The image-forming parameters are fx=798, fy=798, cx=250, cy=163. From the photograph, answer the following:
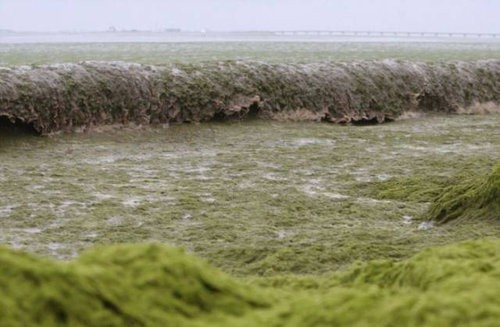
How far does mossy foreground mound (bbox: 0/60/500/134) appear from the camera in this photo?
12047 millimetres

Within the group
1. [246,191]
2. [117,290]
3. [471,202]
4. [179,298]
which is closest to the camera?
[117,290]

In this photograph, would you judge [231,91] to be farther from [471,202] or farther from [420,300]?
[420,300]

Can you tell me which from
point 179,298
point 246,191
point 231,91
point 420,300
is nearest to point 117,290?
point 179,298

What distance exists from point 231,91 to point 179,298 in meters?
11.5

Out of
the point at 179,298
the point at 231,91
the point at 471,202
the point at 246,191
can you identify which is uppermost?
the point at 179,298

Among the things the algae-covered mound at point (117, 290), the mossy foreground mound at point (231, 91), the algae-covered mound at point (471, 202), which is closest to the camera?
the algae-covered mound at point (117, 290)

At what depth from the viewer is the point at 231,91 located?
A: 45.8 feet

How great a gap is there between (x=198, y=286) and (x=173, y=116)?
10685 mm

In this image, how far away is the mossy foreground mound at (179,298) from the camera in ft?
7.64

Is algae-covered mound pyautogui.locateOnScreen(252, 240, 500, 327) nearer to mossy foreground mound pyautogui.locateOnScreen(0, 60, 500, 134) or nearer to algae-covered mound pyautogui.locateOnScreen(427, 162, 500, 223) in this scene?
algae-covered mound pyautogui.locateOnScreen(427, 162, 500, 223)

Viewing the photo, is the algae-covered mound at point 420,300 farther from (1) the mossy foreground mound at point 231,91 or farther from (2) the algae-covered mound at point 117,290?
(1) the mossy foreground mound at point 231,91

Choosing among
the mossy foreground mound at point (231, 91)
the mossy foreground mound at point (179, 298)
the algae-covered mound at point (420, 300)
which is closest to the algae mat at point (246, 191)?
the mossy foreground mound at point (231, 91)

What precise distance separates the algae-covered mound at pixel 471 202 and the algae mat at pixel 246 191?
0.15 meters

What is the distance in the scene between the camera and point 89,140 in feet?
38.4
